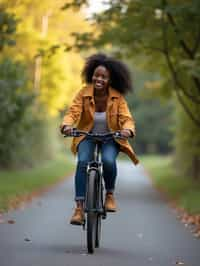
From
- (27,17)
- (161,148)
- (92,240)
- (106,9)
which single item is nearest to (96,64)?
(92,240)

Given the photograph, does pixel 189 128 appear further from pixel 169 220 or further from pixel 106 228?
pixel 106 228

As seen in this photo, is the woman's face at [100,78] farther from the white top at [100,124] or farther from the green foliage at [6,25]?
the green foliage at [6,25]

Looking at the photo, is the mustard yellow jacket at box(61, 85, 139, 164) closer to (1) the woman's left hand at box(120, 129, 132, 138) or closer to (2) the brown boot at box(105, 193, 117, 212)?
(1) the woman's left hand at box(120, 129, 132, 138)

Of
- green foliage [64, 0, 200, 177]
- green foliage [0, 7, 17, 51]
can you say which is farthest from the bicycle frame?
green foliage [0, 7, 17, 51]

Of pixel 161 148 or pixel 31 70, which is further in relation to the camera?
pixel 161 148

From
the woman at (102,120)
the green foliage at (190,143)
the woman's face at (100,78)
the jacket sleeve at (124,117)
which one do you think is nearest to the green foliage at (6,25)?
the green foliage at (190,143)

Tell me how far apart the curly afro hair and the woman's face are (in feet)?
0.36

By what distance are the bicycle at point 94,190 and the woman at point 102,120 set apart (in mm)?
81

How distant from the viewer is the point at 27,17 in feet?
106

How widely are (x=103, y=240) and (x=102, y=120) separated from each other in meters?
2.30

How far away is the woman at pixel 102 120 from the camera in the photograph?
9258 mm

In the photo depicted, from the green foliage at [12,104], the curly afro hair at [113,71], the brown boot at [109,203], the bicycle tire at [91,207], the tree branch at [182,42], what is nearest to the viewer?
the bicycle tire at [91,207]

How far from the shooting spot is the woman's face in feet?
31.1

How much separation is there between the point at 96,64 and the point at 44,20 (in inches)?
959
